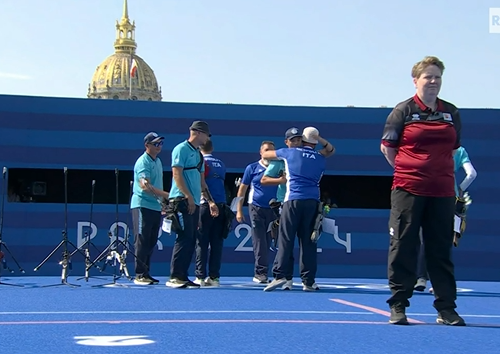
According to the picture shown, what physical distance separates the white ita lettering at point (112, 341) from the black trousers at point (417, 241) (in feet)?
6.00

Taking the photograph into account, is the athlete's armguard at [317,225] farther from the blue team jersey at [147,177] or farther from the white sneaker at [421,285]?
the blue team jersey at [147,177]

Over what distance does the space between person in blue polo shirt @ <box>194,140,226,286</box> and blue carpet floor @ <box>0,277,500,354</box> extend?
4.67 ft

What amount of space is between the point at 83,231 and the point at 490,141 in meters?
6.51

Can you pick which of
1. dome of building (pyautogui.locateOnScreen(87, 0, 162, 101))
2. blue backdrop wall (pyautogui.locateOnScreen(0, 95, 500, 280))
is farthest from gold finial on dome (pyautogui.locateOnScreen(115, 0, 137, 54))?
blue backdrop wall (pyautogui.locateOnScreen(0, 95, 500, 280))

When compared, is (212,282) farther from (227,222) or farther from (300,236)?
(300,236)

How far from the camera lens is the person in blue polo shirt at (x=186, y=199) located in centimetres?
894

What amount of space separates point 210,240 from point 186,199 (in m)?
1.12

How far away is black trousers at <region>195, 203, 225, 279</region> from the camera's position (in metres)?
9.75

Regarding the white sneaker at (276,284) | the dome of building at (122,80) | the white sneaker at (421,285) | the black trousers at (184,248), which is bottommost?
the white sneaker at (421,285)

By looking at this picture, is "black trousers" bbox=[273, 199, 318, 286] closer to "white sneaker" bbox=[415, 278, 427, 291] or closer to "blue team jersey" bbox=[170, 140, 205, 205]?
"blue team jersey" bbox=[170, 140, 205, 205]

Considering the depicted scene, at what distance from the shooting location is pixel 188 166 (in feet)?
29.8

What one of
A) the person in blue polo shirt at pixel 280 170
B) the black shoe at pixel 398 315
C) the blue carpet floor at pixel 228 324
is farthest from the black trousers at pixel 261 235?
the black shoe at pixel 398 315

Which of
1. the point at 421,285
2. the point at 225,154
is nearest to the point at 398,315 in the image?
the point at 421,285

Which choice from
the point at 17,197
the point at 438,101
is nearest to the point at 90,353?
the point at 438,101
